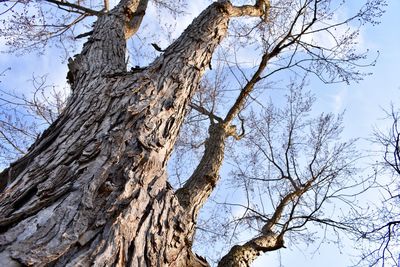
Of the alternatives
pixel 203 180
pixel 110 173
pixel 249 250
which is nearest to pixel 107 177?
pixel 110 173

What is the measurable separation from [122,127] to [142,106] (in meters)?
0.26

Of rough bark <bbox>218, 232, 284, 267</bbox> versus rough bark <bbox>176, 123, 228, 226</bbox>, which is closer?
rough bark <bbox>176, 123, 228, 226</bbox>

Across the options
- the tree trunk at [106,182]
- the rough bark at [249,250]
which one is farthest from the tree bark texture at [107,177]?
the rough bark at [249,250]

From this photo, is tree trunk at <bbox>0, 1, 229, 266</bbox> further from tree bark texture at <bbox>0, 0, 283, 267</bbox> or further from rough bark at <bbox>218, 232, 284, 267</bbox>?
rough bark at <bbox>218, 232, 284, 267</bbox>

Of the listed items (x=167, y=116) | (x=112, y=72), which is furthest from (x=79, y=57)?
(x=167, y=116)

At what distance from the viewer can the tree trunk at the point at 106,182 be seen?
1.31 metres

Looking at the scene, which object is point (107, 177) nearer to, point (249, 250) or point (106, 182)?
→ point (106, 182)

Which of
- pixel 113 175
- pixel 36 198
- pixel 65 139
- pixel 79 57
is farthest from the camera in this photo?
pixel 79 57

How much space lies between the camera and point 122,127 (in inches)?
80.4

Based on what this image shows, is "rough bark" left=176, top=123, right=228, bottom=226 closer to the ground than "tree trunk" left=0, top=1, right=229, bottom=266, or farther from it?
farther from it

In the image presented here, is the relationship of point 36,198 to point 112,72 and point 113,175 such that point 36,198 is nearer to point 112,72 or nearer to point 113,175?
point 113,175

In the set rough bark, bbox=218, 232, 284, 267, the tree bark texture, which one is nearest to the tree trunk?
the tree bark texture

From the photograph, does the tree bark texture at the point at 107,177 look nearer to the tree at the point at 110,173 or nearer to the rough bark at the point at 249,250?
the tree at the point at 110,173

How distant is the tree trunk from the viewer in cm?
131
